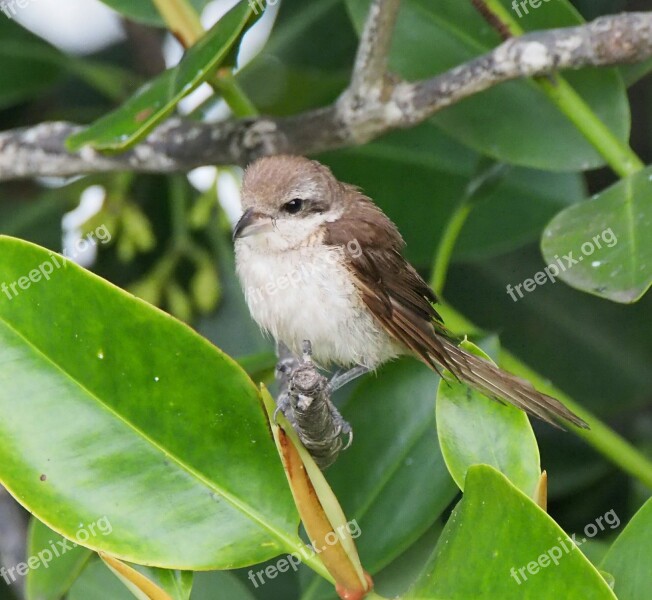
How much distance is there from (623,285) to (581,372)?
1146 millimetres

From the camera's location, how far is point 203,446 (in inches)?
70.6

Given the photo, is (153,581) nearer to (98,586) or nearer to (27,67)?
(98,586)

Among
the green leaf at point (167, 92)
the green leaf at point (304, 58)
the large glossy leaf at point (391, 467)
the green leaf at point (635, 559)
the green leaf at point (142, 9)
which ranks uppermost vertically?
the green leaf at point (142, 9)

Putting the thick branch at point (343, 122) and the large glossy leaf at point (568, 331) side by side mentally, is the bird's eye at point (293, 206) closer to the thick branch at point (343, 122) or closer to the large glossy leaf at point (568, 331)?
the thick branch at point (343, 122)

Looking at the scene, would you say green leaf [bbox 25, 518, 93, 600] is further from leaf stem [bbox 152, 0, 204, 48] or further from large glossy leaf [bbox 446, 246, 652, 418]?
large glossy leaf [bbox 446, 246, 652, 418]

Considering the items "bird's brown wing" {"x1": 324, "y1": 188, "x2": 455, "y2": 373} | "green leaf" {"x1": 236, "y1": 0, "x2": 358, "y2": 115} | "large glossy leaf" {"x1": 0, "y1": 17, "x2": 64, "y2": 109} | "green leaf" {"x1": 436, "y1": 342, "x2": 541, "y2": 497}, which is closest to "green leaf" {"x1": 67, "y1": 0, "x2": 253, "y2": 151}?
"bird's brown wing" {"x1": 324, "y1": 188, "x2": 455, "y2": 373}

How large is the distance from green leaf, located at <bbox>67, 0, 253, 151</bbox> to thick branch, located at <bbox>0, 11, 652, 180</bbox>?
0.28 meters

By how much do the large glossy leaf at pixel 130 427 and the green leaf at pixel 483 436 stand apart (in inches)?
12.1

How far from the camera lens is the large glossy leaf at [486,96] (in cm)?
246

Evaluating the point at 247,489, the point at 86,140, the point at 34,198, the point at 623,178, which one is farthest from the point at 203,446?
the point at 34,198

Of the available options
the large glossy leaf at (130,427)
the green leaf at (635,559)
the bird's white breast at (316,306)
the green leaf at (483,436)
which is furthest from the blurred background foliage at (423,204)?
the green leaf at (635,559)

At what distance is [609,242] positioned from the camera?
6.56 ft

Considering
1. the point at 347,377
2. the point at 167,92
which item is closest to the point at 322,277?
the point at 347,377

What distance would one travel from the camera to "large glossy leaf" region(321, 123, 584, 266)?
2.89m
